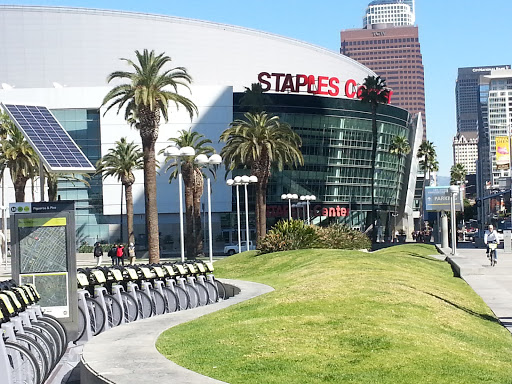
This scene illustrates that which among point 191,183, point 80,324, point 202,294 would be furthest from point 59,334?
point 191,183

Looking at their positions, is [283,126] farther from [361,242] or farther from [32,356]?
[32,356]

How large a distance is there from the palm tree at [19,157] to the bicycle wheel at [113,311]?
52.7 meters

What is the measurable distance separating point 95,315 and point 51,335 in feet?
11.6

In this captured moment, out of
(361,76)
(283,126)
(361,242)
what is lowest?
(361,242)

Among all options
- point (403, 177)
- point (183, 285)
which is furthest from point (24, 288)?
point (403, 177)

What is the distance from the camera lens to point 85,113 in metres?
107

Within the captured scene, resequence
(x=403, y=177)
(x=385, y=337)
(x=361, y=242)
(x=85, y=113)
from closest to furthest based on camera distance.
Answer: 1. (x=385, y=337)
2. (x=361, y=242)
3. (x=85, y=113)
4. (x=403, y=177)

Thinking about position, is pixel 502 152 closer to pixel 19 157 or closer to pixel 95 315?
pixel 19 157

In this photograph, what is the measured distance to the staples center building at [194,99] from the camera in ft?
350

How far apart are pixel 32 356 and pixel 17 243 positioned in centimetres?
473

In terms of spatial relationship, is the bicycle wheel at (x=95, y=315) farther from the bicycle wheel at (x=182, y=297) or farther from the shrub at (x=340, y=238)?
the shrub at (x=340, y=238)

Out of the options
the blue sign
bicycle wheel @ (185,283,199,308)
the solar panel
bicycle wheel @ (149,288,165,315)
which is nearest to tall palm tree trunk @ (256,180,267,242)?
the blue sign

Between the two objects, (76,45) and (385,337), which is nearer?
(385,337)

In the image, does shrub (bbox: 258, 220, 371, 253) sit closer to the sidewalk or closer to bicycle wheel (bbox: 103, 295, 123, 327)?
the sidewalk
